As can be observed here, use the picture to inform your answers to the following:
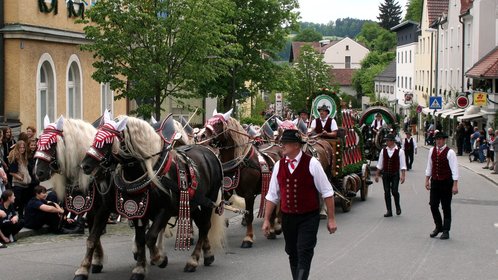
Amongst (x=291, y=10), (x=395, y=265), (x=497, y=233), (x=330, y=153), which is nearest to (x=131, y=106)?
(x=291, y=10)

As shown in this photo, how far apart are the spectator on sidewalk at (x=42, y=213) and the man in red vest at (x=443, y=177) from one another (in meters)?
5.91

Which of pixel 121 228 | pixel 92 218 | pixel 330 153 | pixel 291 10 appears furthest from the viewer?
pixel 291 10

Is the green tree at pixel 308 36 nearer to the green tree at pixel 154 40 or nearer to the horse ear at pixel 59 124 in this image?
the green tree at pixel 154 40

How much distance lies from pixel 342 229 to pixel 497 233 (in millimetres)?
2656

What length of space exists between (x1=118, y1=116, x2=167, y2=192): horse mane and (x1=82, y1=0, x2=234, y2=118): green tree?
10.8 meters

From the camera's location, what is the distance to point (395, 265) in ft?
37.6

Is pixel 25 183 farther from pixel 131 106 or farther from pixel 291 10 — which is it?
pixel 291 10

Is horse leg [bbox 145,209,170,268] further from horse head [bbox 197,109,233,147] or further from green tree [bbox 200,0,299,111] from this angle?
green tree [bbox 200,0,299,111]

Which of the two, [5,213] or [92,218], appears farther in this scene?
[5,213]

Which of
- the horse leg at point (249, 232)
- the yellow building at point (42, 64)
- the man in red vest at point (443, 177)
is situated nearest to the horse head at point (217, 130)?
the horse leg at point (249, 232)

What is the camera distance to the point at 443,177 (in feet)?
45.4

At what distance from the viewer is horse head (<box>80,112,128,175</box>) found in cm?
931

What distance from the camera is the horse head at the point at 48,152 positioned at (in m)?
9.39

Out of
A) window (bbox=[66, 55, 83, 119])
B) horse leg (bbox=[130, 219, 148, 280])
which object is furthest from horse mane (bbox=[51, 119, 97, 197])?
window (bbox=[66, 55, 83, 119])
